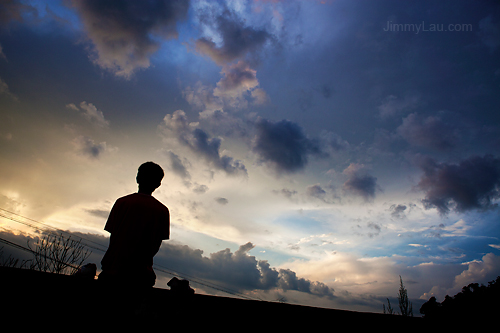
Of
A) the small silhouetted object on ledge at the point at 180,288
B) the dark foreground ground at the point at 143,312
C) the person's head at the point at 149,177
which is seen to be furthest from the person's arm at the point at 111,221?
the small silhouetted object on ledge at the point at 180,288

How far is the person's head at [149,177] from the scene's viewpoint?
2843 millimetres

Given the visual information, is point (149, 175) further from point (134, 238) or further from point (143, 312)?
point (143, 312)

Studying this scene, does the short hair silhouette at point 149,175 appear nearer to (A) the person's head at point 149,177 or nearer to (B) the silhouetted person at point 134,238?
(A) the person's head at point 149,177

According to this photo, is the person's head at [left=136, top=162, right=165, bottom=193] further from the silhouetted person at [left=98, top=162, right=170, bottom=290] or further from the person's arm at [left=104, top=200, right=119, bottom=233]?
the person's arm at [left=104, top=200, right=119, bottom=233]

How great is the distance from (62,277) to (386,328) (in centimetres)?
279

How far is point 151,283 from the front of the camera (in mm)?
2545

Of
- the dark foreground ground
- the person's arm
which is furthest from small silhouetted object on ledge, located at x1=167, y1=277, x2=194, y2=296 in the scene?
the person's arm

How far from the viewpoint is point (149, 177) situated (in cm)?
286

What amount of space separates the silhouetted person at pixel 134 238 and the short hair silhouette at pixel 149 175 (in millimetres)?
165

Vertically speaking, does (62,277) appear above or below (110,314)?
above

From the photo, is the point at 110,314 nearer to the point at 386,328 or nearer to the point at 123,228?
the point at 123,228

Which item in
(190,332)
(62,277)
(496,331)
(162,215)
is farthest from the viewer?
(162,215)

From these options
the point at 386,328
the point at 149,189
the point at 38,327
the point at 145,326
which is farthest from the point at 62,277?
the point at 386,328

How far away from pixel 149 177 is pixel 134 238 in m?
0.77
